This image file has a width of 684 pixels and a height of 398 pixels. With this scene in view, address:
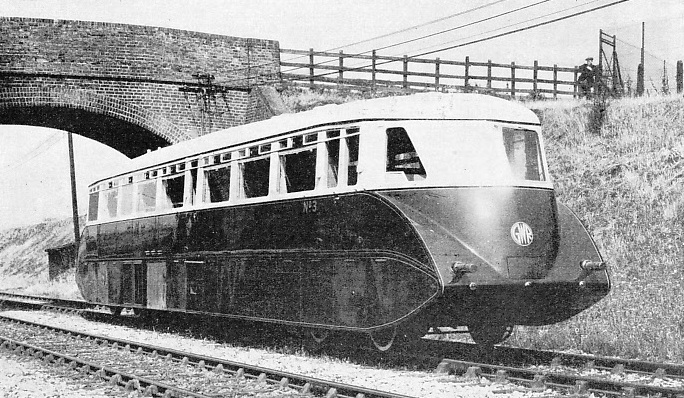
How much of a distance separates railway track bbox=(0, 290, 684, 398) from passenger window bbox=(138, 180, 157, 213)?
612 centimetres

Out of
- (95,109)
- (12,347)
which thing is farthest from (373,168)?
(95,109)

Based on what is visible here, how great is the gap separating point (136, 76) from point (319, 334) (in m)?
14.9

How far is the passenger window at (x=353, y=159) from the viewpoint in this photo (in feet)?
34.3

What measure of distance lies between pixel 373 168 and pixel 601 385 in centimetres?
331

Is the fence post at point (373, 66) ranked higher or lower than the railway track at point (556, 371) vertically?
higher

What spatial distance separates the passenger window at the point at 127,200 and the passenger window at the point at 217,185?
356cm

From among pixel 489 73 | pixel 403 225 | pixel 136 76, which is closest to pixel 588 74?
pixel 489 73

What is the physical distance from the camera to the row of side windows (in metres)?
10.6

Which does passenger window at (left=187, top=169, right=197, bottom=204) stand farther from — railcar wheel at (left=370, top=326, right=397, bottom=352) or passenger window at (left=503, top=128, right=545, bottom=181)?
passenger window at (left=503, top=128, right=545, bottom=181)

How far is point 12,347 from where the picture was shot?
1334 cm

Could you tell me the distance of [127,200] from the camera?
55.6ft

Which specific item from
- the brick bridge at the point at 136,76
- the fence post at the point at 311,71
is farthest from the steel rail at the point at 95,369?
the fence post at the point at 311,71

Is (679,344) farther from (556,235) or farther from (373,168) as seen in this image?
(373,168)

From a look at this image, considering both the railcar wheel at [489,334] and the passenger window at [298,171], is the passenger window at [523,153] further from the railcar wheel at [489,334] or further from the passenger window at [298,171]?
the passenger window at [298,171]
